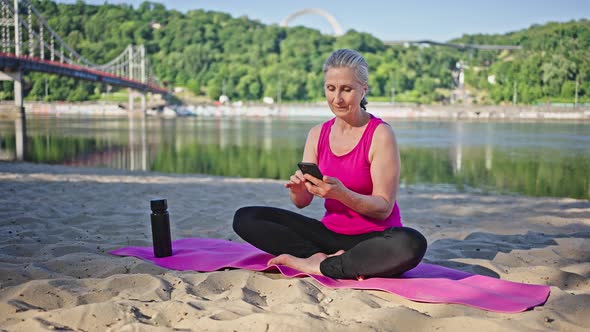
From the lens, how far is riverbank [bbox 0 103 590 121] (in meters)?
55.2

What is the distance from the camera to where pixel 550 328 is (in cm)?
204

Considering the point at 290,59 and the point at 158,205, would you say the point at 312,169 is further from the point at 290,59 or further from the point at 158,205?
the point at 290,59

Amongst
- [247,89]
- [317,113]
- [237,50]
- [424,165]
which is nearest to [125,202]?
[424,165]

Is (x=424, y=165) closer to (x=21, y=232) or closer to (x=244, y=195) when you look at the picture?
(x=244, y=195)

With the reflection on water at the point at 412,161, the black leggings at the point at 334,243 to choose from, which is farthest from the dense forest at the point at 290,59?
the black leggings at the point at 334,243

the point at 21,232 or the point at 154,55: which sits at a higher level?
the point at 154,55

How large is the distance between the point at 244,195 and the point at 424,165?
735cm

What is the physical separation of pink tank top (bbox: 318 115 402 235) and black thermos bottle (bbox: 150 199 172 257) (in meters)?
0.89

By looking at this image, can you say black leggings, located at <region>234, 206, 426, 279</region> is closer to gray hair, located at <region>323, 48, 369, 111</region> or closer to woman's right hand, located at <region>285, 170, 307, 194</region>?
woman's right hand, located at <region>285, 170, 307, 194</region>

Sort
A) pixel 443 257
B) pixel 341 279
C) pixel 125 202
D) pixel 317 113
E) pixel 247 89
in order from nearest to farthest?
pixel 341 279
pixel 443 257
pixel 125 202
pixel 317 113
pixel 247 89

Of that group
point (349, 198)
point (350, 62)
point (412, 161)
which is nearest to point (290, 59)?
point (412, 161)

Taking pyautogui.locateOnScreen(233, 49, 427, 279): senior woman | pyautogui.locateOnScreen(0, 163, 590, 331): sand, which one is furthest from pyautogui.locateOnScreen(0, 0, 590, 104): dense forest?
pyautogui.locateOnScreen(233, 49, 427, 279): senior woman

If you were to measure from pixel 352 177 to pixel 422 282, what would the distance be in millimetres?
547

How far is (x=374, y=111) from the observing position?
61.7 meters
